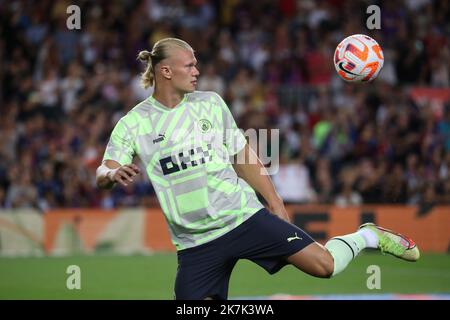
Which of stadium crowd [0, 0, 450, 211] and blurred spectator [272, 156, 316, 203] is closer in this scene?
stadium crowd [0, 0, 450, 211]

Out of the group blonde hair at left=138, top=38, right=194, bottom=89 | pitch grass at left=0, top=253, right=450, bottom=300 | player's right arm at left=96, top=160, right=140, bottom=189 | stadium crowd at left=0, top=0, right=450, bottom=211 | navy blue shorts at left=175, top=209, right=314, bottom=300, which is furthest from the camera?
stadium crowd at left=0, top=0, right=450, bottom=211

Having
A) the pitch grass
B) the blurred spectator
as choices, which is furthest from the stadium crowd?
the pitch grass

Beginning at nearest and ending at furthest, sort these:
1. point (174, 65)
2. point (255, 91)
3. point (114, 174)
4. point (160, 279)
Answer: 1. point (114, 174)
2. point (174, 65)
3. point (160, 279)
4. point (255, 91)

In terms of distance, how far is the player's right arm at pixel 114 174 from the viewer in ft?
20.9

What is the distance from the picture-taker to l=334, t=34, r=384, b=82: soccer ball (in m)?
8.77

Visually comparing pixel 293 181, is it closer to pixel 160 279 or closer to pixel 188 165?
pixel 160 279

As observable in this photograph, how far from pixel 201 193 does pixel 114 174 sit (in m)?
0.75

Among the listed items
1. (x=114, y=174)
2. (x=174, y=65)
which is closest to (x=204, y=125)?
(x=174, y=65)

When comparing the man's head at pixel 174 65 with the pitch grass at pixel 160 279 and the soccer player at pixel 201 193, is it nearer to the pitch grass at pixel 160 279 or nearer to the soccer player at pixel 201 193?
the soccer player at pixel 201 193

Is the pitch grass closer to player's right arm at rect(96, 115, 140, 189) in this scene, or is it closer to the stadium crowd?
the stadium crowd

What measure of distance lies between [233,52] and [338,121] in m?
2.91

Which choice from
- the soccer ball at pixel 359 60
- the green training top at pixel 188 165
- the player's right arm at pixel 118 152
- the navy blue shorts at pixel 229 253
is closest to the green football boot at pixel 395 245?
the navy blue shorts at pixel 229 253

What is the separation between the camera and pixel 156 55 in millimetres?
7227

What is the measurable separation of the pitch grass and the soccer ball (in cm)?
312
